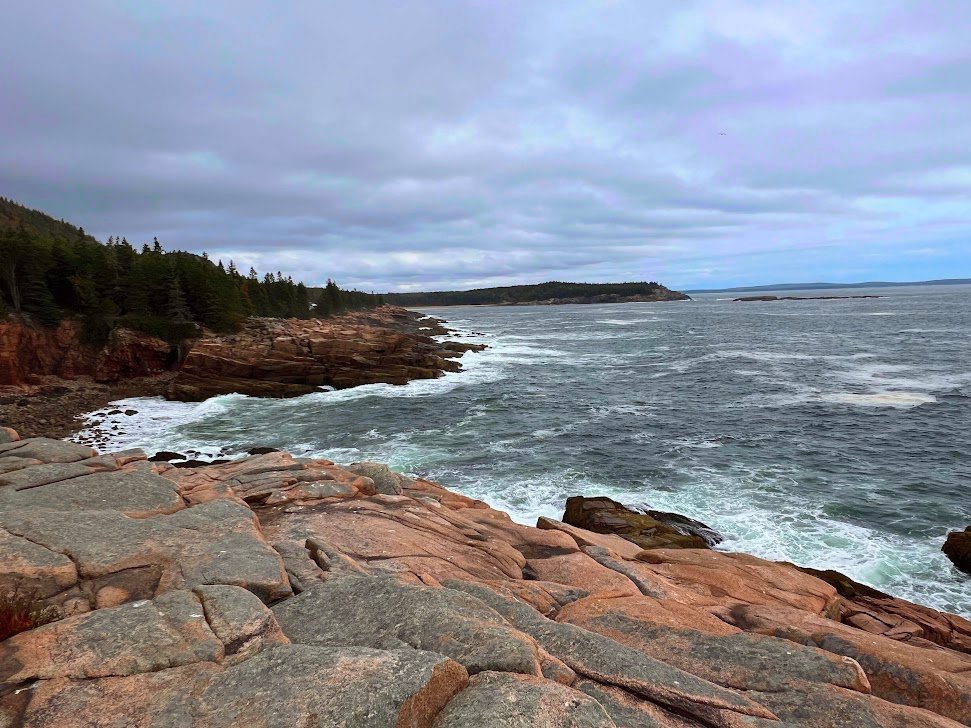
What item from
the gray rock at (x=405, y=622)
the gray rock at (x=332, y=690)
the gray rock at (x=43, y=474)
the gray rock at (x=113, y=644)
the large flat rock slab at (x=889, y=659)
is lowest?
the large flat rock slab at (x=889, y=659)

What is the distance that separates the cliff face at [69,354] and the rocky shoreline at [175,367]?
70mm

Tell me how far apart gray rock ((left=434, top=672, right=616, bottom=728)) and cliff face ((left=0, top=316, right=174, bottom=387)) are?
5029 cm

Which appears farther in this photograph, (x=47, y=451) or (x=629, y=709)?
(x=47, y=451)

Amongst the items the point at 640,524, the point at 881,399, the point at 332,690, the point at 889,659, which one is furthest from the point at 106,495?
the point at 881,399

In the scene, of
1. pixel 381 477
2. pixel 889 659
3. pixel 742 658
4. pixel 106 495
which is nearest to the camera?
pixel 742 658

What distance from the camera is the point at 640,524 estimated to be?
17172 millimetres

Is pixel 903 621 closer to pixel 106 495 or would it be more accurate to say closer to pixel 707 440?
pixel 106 495

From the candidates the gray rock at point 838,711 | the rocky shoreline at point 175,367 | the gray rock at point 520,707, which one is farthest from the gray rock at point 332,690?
the rocky shoreline at point 175,367

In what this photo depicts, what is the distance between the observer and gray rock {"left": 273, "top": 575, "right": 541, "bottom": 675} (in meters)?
5.73

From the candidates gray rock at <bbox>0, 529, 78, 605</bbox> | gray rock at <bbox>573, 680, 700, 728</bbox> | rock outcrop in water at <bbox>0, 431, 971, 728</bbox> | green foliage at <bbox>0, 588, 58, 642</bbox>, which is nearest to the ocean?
rock outcrop in water at <bbox>0, 431, 971, 728</bbox>

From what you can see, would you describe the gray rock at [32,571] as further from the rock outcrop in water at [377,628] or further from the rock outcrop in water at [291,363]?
the rock outcrop in water at [291,363]

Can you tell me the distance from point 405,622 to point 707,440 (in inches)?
1007

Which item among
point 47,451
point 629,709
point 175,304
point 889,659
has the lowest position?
point 889,659

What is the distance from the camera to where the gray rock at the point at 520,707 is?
15.0ft
